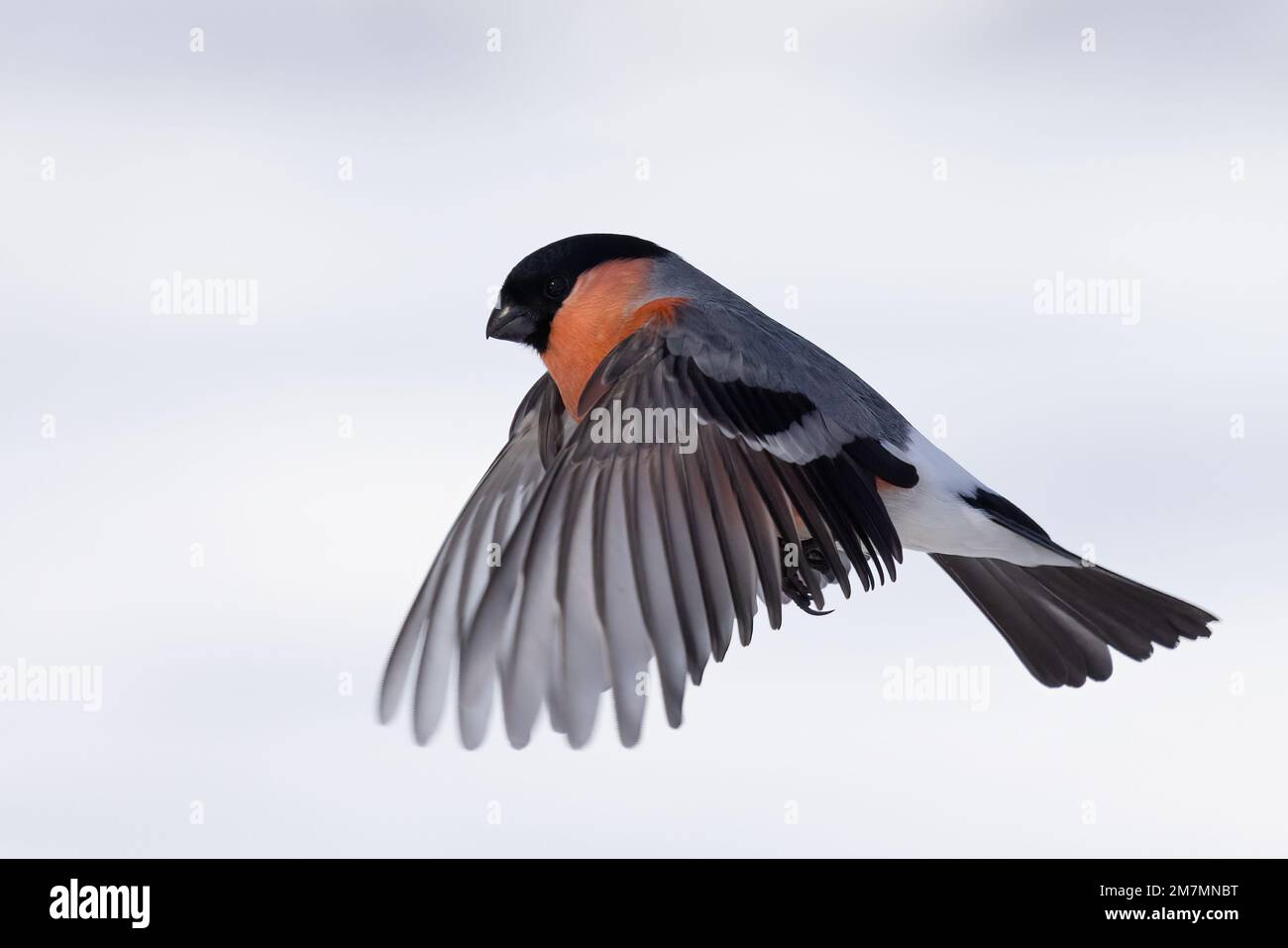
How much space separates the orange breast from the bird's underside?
22cm

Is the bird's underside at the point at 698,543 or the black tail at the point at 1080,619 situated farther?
the black tail at the point at 1080,619

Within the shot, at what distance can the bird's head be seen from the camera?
3260 millimetres

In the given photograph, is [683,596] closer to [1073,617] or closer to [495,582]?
[495,582]

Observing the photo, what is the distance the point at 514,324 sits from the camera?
10.8 feet

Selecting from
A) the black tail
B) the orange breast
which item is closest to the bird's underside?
the black tail

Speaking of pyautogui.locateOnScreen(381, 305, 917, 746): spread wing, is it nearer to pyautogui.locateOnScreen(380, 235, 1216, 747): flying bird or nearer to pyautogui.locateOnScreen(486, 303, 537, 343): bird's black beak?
pyautogui.locateOnScreen(380, 235, 1216, 747): flying bird

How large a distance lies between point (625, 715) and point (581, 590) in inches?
11.4

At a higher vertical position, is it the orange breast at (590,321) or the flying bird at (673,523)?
the orange breast at (590,321)

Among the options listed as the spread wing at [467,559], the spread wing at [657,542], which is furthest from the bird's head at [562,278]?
the spread wing at [657,542]

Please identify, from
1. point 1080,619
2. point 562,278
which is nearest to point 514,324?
point 562,278

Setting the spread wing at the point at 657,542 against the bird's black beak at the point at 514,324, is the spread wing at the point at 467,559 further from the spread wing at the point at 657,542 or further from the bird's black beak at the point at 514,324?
the bird's black beak at the point at 514,324

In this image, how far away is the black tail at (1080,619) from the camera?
10.6ft

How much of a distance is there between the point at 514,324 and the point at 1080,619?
145 cm

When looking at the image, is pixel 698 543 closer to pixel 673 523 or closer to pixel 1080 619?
pixel 673 523
